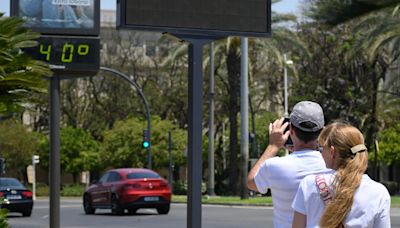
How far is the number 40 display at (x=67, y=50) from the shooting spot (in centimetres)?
1392

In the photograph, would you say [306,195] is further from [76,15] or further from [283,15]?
[283,15]

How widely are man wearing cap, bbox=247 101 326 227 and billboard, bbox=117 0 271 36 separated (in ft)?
13.6

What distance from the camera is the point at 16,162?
70.3m

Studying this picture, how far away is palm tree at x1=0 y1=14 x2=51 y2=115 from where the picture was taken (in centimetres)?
1063

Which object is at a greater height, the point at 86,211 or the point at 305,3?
the point at 305,3

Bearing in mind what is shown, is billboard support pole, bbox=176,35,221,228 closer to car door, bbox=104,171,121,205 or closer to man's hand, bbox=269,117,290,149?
man's hand, bbox=269,117,290,149

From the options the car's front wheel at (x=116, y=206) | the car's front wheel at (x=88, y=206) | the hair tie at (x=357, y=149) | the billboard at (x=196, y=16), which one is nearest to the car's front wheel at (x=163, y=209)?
the car's front wheel at (x=116, y=206)

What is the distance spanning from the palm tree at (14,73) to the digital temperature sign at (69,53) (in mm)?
2697

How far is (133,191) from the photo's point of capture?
101 feet

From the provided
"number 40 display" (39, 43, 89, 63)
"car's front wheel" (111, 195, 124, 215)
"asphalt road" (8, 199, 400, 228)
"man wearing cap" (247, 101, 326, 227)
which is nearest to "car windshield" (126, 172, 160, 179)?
"car's front wheel" (111, 195, 124, 215)

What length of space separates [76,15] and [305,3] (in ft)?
142

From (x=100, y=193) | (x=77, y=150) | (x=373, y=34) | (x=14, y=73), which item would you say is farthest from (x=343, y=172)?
(x=77, y=150)

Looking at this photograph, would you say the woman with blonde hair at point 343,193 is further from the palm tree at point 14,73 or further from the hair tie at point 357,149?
the palm tree at point 14,73

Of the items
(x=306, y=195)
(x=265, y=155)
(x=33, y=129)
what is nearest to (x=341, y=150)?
(x=306, y=195)
